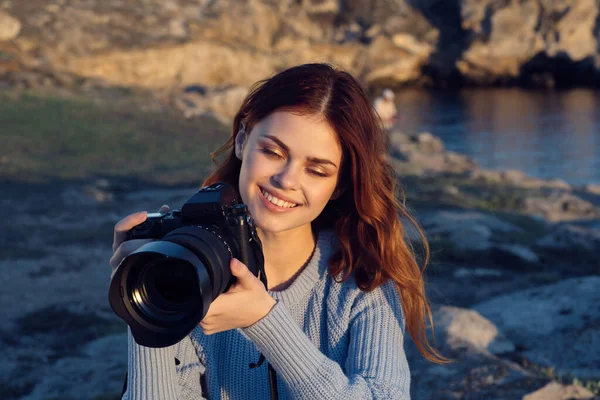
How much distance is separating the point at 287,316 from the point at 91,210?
25.9 ft

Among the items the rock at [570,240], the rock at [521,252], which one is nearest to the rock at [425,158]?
the rock at [570,240]

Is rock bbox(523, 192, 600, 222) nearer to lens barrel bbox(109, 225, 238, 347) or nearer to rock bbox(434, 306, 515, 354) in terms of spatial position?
rock bbox(434, 306, 515, 354)

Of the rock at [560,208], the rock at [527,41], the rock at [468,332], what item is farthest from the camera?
the rock at [527,41]

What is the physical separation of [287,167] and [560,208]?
1059 cm

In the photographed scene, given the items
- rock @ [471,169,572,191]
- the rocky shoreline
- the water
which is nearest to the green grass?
the rocky shoreline

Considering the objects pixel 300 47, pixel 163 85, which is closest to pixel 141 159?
pixel 163 85

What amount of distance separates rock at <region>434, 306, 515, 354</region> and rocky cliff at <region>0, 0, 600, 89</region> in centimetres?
2161

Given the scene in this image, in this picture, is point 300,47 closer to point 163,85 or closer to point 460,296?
point 163,85

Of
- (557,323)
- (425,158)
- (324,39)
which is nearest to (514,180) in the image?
(425,158)

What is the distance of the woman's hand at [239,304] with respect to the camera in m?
1.82

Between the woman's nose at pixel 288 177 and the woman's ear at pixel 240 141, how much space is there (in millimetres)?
277

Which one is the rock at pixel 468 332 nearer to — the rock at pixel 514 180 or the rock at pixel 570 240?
the rock at pixel 570 240

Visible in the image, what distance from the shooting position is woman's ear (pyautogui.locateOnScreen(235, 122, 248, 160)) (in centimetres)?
249

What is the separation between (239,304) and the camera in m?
1.84
